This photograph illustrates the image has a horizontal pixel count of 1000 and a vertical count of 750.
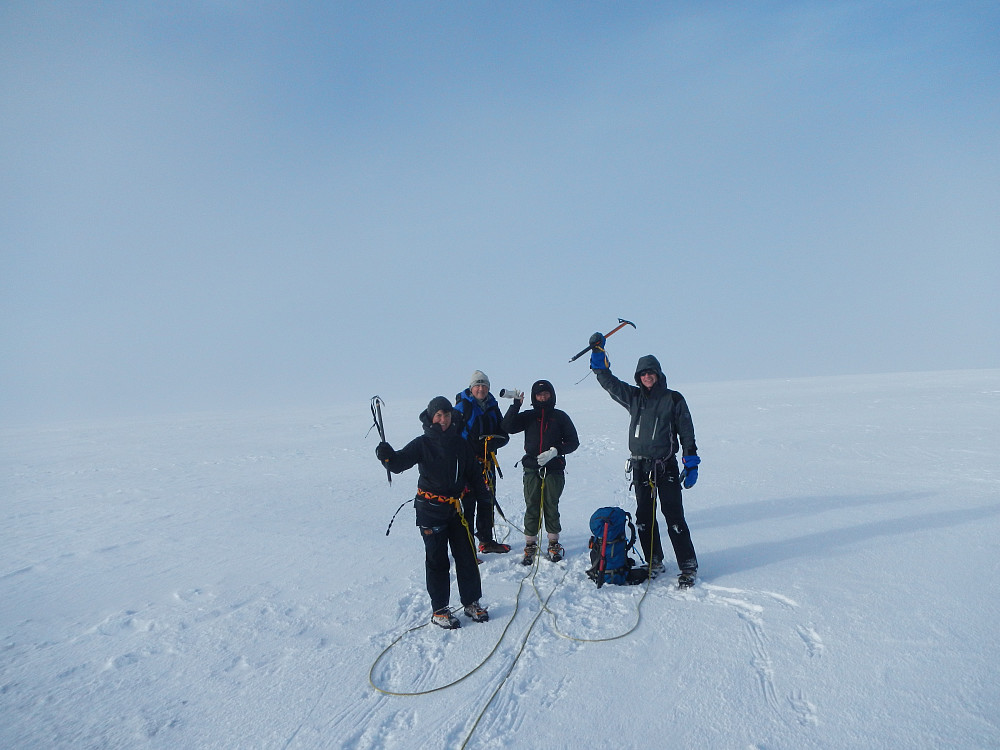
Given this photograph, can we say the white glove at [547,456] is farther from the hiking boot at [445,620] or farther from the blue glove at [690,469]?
the hiking boot at [445,620]

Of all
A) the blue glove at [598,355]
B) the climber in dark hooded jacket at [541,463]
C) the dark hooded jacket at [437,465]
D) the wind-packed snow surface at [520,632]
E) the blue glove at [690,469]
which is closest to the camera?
the wind-packed snow surface at [520,632]

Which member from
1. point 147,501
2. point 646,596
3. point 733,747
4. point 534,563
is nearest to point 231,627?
point 534,563

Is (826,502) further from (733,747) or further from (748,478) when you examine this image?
(733,747)

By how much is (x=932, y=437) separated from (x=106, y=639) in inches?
574

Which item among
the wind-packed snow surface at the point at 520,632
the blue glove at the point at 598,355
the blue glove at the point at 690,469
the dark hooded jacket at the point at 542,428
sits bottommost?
the wind-packed snow surface at the point at 520,632

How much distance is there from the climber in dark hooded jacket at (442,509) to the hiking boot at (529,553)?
1240 millimetres

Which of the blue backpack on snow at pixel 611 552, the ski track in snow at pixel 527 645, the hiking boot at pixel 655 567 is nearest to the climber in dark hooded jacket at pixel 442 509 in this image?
the ski track in snow at pixel 527 645

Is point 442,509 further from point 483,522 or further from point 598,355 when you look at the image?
point 598,355

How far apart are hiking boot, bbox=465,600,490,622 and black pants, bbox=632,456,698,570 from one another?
165 centimetres

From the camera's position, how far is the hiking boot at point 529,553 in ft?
18.5

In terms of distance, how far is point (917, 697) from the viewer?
10.0 ft

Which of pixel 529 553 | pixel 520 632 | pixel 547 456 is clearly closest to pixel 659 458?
pixel 547 456

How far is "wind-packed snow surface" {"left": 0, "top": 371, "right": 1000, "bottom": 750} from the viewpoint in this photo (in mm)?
3070

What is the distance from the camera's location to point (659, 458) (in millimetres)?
5016
